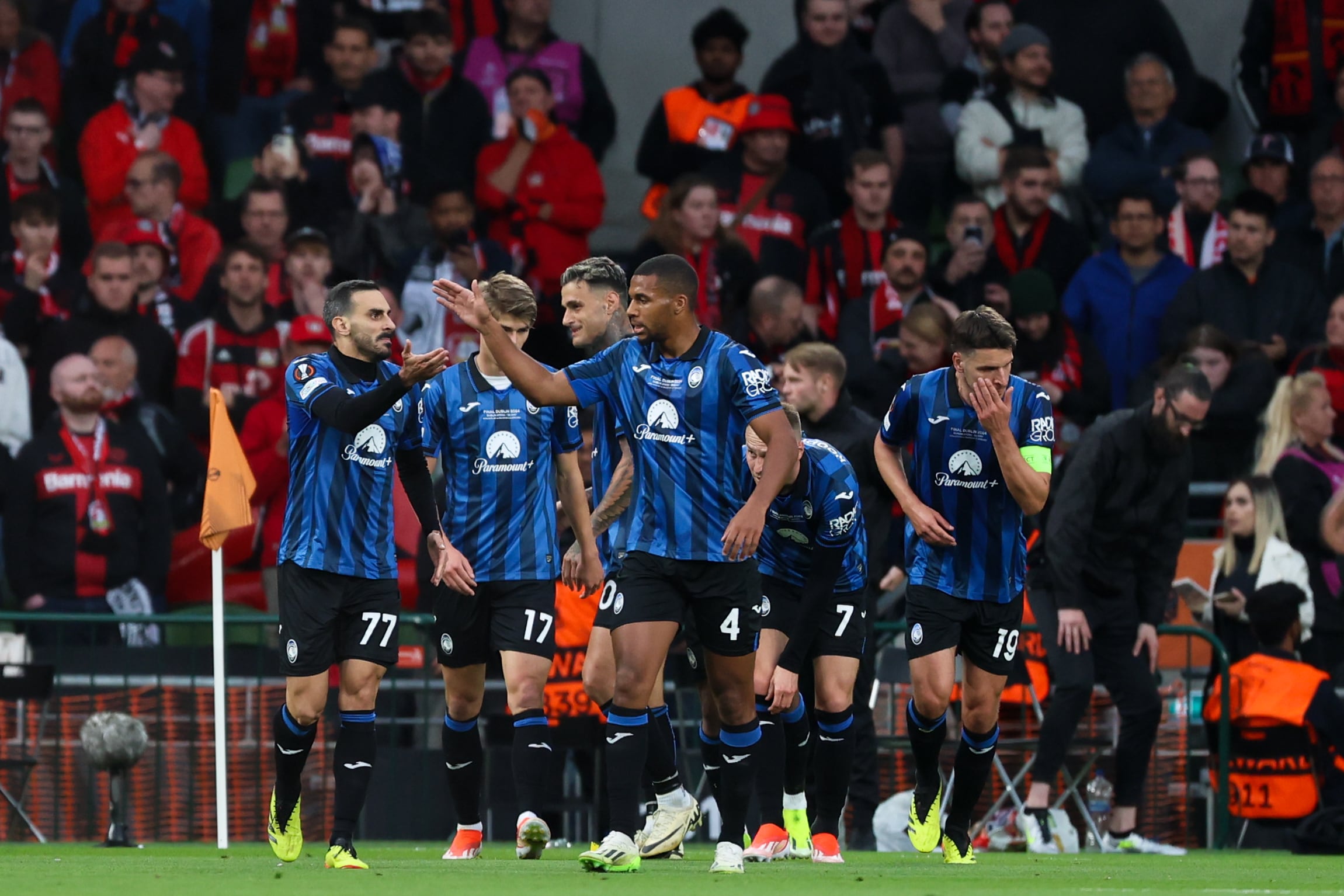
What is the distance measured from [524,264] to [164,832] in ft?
17.9

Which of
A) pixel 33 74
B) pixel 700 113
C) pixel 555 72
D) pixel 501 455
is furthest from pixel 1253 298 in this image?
pixel 33 74

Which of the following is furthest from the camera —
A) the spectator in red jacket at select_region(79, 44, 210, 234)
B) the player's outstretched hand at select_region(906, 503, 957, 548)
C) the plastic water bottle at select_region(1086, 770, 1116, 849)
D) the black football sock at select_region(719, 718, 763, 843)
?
the spectator in red jacket at select_region(79, 44, 210, 234)

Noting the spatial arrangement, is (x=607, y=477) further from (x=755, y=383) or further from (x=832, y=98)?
(x=832, y=98)

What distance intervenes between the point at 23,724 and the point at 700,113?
7013mm

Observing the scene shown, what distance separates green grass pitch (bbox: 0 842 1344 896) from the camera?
23.8ft

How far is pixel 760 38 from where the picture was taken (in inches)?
738

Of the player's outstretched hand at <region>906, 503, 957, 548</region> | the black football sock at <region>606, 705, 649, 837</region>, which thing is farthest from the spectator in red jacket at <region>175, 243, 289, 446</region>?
the black football sock at <region>606, 705, 649, 837</region>

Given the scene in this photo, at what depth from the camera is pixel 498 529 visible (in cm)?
986

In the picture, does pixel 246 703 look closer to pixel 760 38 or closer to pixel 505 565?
pixel 505 565

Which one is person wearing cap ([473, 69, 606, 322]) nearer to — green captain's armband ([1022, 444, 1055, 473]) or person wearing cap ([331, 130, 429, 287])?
person wearing cap ([331, 130, 429, 287])

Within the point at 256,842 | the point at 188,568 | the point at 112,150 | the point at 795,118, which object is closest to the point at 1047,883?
the point at 256,842

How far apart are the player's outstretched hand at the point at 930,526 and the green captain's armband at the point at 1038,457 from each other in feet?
1.58

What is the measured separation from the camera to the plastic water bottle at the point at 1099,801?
42.7 feet

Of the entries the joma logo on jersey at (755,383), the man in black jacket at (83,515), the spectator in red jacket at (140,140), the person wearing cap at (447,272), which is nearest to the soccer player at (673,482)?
the joma logo on jersey at (755,383)
